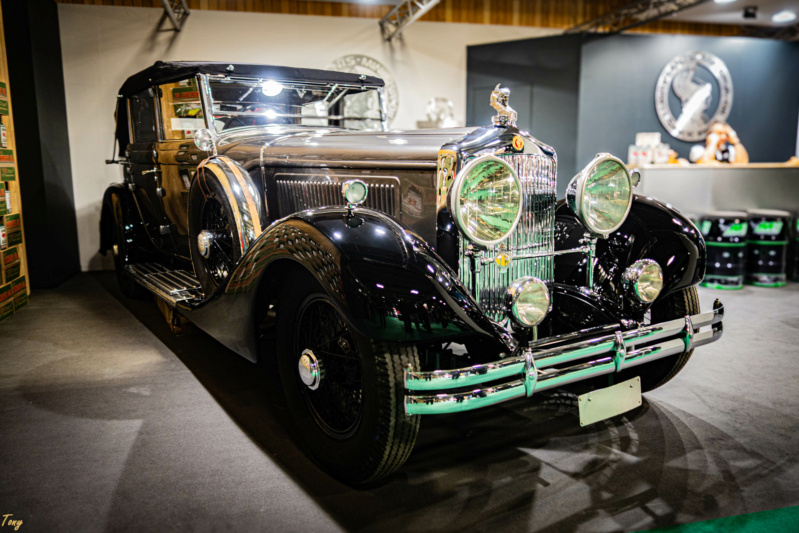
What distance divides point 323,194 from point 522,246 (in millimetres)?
1008

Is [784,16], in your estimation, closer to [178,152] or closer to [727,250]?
[727,250]

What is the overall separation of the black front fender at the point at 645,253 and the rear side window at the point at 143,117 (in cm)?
293

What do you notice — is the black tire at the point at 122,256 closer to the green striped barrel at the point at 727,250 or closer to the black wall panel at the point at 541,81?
the black wall panel at the point at 541,81

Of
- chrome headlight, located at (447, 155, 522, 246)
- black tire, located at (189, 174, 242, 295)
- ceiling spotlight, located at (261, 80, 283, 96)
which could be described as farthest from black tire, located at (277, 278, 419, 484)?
ceiling spotlight, located at (261, 80, 283, 96)

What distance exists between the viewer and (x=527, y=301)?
197 centimetres

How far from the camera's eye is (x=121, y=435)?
2389mm

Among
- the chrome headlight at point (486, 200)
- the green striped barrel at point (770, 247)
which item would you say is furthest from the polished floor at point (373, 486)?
the green striped barrel at point (770, 247)

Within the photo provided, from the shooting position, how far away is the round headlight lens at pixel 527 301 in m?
1.95

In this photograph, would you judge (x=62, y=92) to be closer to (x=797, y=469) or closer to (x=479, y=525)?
(x=479, y=525)

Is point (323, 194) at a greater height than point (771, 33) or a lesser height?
→ lesser

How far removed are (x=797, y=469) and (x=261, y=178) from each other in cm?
270

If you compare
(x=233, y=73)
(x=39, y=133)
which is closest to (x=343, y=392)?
(x=233, y=73)

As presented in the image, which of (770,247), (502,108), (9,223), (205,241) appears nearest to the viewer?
(502,108)

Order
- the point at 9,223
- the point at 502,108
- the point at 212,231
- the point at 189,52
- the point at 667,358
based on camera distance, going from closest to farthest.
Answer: the point at 502,108
the point at 667,358
the point at 212,231
the point at 9,223
the point at 189,52
